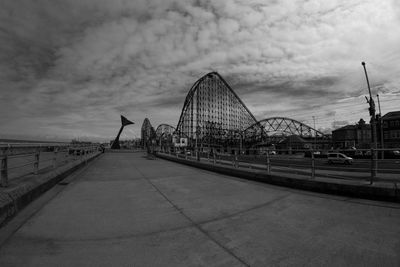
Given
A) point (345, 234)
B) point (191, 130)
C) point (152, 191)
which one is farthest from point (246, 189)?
point (191, 130)

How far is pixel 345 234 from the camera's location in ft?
11.5

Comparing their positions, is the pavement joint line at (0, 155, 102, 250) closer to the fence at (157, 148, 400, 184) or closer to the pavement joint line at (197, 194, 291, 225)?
the pavement joint line at (197, 194, 291, 225)

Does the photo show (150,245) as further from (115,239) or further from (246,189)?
(246,189)

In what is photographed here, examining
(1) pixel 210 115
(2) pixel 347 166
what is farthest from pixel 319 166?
(1) pixel 210 115

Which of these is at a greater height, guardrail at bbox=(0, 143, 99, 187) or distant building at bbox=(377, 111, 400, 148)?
distant building at bbox=(377, 111, 400, 148)

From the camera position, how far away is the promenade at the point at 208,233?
2.84 metres

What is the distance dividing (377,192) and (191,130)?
5640 cm

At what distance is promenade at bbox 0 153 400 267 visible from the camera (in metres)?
2.84

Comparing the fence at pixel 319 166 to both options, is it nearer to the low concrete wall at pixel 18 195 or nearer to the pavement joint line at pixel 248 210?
the pavement joint line at pixel 248 210

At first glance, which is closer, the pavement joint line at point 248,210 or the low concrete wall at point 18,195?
the low concrete wall at point 18,195

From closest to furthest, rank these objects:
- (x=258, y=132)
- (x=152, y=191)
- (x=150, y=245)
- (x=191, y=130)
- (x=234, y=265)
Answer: (x=234, y=265), (x=150, y=245), (x=152, y=191), (x=191, y=130), (x=258, y=132)

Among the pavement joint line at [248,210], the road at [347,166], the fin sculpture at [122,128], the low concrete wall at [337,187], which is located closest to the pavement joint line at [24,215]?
the pavement joint line at [248,210]

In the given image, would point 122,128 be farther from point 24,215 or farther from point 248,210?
point 248,210

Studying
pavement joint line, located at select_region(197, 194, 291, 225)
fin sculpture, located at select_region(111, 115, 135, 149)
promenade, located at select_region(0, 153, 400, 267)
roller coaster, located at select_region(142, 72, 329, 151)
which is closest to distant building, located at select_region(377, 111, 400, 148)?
roller coaster, located at select_region(142, 72, 329, 151)
